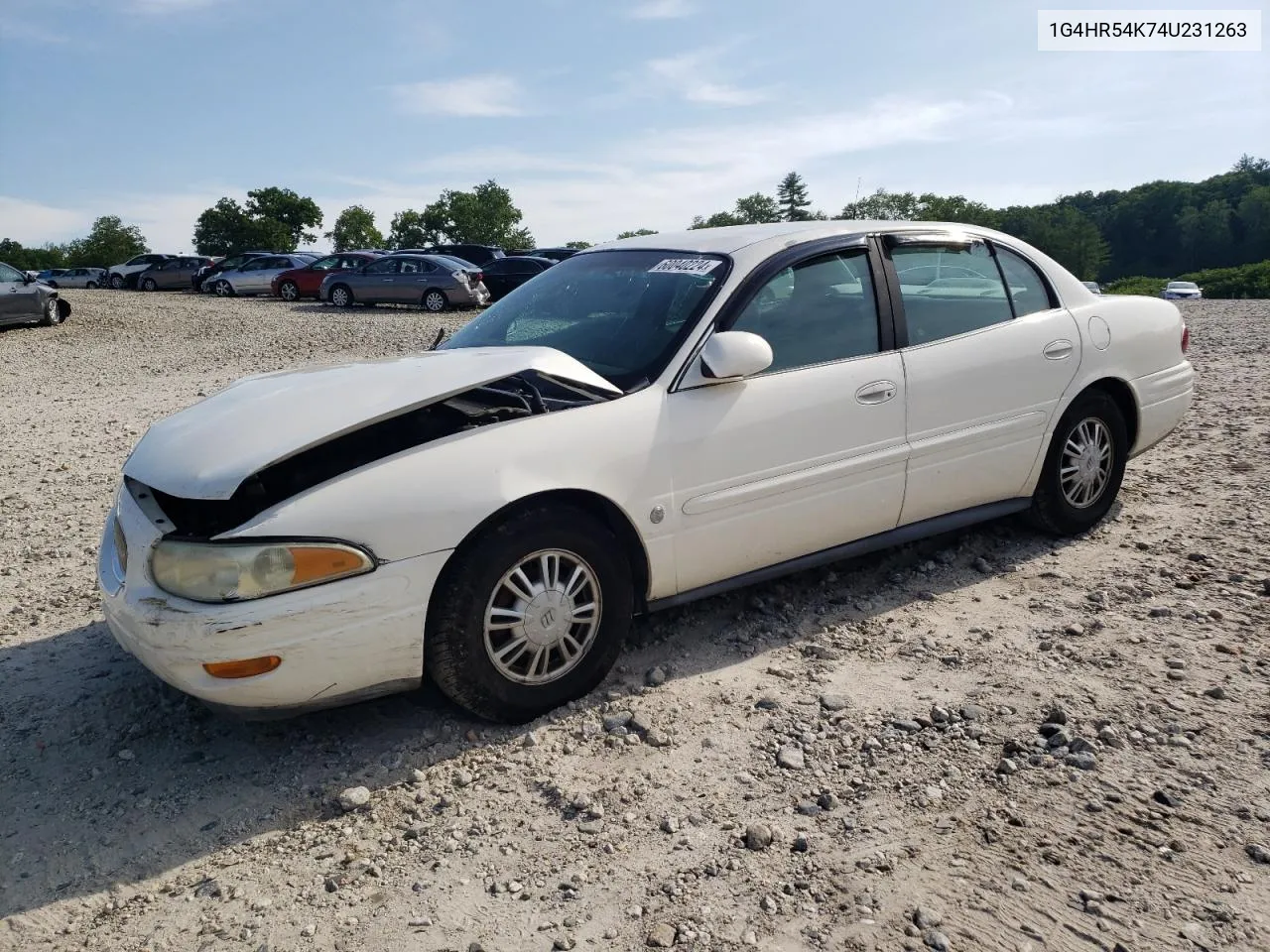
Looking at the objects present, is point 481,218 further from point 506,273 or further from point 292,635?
point 292,635

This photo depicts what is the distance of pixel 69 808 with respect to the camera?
289 centimetres

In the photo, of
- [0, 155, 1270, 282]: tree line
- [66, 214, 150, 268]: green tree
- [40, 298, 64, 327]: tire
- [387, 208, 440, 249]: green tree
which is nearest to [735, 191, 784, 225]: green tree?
[0, 155, 1270, 282]: tree line

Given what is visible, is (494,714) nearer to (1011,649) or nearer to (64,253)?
(1011,649)

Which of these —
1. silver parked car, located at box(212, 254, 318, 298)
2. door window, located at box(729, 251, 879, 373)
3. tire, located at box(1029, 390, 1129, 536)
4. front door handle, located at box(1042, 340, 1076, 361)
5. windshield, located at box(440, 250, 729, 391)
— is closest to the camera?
windshield, located at box(440, 250, 729, 391)

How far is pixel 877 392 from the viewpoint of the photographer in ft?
12.8

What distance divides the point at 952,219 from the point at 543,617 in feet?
287

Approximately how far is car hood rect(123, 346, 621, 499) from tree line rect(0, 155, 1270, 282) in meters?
83.7

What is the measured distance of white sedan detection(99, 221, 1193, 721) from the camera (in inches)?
112

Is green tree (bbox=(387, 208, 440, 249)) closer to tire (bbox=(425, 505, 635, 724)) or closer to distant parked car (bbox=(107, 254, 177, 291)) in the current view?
distant parked car (bbox=(107, 254, 177, 291))

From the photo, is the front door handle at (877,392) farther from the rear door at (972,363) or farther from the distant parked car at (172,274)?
the distant parked car at (172,274)

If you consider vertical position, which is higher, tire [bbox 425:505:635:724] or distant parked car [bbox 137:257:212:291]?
distant parked car [bbox 137:257:212:291]

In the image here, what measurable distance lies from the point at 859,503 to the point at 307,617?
2180 mm

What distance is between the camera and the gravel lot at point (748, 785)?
7.63 feet

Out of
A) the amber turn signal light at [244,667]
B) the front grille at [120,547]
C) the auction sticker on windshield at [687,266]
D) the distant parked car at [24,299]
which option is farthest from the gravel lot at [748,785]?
the distant parked car at [24,299]
